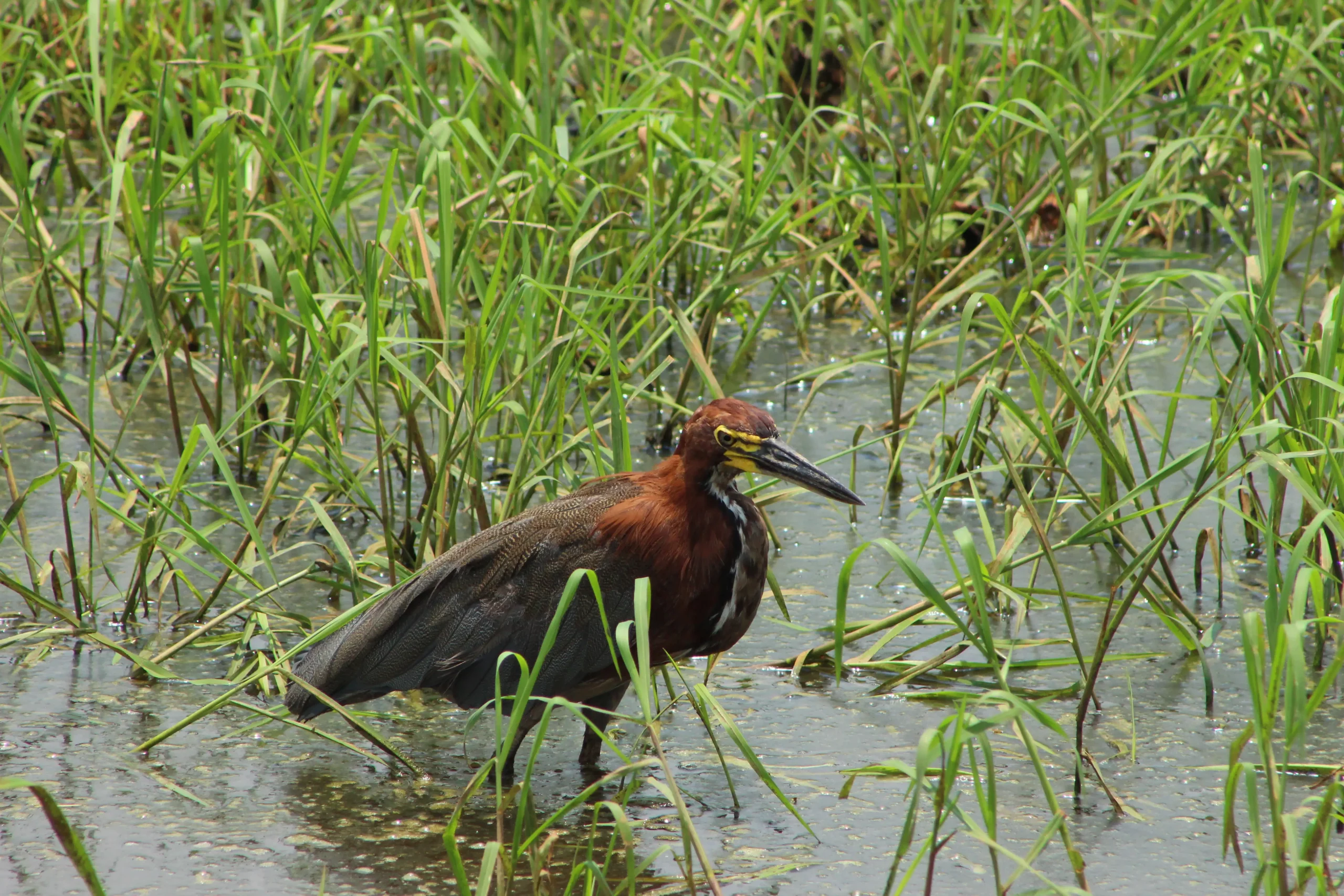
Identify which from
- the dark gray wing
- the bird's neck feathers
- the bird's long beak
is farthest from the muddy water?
the bird's long beak

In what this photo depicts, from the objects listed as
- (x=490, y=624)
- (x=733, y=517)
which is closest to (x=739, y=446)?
(x=733, y=517)

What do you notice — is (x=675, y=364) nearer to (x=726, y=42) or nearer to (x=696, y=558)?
(x=726, y=42)

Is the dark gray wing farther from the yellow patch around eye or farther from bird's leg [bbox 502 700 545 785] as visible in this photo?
the yellow patch around eye

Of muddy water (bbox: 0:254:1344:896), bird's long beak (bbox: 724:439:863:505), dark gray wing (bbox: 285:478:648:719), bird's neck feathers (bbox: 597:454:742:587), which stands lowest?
muddy water (bbox: 0:254:1344:896)

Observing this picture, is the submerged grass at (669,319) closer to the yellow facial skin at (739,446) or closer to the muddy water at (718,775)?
the muddy water at (718,775)

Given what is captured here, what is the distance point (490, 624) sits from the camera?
3.38 metres

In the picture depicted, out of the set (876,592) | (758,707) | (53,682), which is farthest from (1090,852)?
(53,682)

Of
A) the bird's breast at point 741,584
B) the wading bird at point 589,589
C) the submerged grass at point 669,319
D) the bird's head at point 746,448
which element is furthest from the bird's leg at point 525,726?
the bird's head at point 746,448

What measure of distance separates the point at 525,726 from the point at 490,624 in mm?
240

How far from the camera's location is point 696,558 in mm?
3293

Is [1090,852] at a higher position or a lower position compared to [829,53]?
lower

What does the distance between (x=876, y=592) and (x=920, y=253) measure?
1119 mm

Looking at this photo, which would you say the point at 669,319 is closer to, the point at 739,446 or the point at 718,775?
the point at 739,446

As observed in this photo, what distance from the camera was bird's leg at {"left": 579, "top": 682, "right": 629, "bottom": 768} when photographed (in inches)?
135
